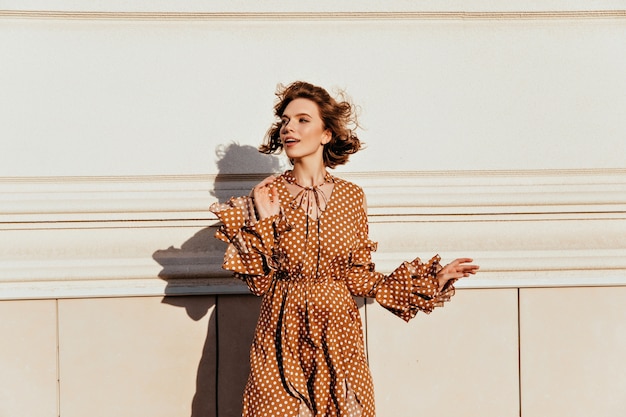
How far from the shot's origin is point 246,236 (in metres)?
3.41

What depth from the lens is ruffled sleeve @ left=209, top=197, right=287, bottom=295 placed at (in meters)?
3.39

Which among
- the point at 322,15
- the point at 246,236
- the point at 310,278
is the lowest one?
the point at 310,278

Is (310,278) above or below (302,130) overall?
below

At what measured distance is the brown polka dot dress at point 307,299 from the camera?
3.39m

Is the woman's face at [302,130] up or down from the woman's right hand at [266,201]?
up

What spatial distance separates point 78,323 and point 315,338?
1187 millimetres

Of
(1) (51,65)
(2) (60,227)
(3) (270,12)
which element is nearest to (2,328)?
(2) (60,227)

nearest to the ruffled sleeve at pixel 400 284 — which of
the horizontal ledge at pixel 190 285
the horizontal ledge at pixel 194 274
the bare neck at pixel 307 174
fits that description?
the bare neck at pixel 307 174

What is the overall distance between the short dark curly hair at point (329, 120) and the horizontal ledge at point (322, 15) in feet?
1.78

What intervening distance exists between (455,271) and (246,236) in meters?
0.78

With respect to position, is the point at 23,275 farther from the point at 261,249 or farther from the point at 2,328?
the point at 261,249

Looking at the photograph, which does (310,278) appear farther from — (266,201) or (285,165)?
(285,165)

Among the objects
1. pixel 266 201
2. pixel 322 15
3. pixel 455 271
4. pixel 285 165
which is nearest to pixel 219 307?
pixel 285 165

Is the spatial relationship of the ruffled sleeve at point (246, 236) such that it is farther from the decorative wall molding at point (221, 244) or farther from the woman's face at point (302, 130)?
the decorative wall molding at point (221, 244)
